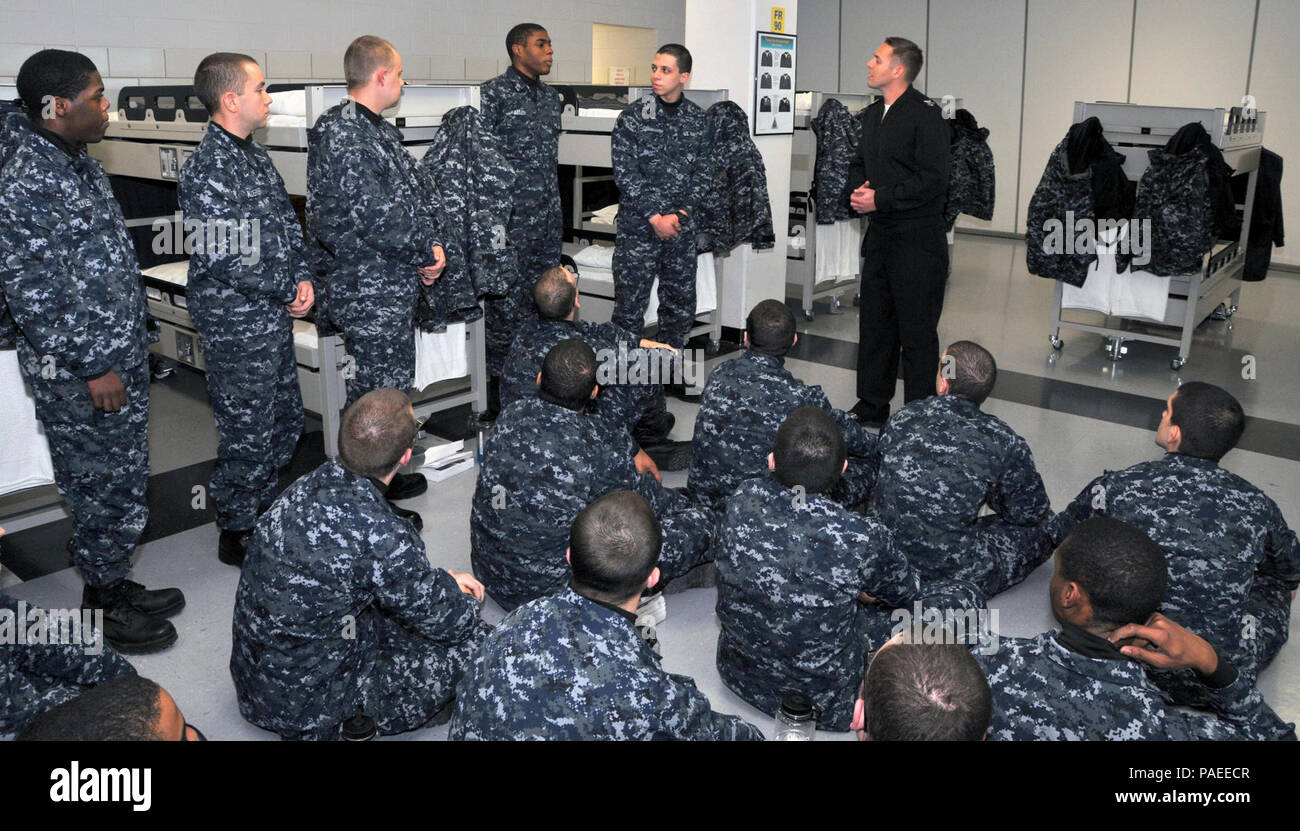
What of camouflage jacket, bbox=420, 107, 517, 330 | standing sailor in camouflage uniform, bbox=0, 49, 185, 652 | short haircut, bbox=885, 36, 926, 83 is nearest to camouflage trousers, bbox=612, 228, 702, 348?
camouflage jacket, bbox=420, 107, 517, 330

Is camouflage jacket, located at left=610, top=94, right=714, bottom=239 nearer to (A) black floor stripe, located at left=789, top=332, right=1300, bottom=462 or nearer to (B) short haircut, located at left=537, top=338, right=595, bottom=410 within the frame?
(A) black floor stripe, located at left=789, top=332, right=1300, bottom=462

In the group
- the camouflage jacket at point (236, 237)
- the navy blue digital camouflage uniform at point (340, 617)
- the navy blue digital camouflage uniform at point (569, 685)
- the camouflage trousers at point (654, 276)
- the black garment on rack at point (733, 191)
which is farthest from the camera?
the black garment on rack at point (733, 191)

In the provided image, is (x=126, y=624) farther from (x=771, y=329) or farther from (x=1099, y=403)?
(x=1099, y=403)

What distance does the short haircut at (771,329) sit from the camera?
3248 millimetres

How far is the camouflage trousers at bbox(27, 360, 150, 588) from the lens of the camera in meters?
2.79

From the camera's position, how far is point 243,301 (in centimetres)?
323

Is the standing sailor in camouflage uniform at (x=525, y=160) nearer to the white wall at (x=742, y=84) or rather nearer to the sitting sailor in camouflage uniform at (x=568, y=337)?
the sitting sailor in camouflage uniform at (x=568, y=337)

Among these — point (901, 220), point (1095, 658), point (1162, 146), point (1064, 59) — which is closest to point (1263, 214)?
point (1162, 146)

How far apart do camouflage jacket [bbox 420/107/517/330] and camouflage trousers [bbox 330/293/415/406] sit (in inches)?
17.0

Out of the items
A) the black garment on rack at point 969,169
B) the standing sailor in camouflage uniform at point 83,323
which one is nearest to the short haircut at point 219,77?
the standing sailor in camouflage uniform at point 83,323

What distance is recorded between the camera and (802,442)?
2.27 meters

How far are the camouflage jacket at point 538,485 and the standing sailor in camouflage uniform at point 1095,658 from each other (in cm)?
125
